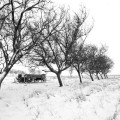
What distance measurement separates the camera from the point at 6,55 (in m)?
9.20

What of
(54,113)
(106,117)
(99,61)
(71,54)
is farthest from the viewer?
(99,61)

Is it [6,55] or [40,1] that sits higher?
[40,1]

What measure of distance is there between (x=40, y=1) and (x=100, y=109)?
8.00 meters

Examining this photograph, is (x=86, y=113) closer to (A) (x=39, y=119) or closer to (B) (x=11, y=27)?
(A) (x=39, y=119)

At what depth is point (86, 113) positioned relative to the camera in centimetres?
443

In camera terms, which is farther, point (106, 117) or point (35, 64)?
point (35, 64)

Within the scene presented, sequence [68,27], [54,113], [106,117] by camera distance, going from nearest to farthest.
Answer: [106,117] < [54,113] < [68,27]

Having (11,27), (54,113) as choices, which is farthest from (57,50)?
(54,113)

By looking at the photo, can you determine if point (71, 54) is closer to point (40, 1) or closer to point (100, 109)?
point (40, 1)

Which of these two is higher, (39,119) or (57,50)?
(57,50)

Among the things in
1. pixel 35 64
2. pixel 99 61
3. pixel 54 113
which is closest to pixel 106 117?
pixel 54 113

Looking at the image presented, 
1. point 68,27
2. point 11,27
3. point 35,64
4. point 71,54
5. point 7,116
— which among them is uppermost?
point 68,27

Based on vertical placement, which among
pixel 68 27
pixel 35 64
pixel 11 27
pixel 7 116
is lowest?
pixel 7 116

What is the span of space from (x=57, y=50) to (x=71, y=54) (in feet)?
5.96
